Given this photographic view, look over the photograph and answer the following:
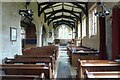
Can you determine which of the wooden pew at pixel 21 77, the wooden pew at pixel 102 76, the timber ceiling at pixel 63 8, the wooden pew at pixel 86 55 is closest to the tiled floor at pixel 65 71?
the wooden pew at pixel 86 55

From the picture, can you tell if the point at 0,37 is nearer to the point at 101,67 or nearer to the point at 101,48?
the point at 101,67

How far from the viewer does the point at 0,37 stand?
240 inches

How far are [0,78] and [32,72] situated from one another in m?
0.87

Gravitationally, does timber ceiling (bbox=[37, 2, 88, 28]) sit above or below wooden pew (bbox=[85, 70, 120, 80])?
above

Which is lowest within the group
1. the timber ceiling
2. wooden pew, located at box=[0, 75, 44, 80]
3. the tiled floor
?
the tiled floor

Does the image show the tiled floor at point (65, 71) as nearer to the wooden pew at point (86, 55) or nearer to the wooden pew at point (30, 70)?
the wooden pew at point (86, 55)

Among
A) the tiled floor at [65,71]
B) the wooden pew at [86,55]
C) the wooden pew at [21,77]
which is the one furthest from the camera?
the wooden pew at [86,55]

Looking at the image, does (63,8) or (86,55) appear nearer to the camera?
(86,55)

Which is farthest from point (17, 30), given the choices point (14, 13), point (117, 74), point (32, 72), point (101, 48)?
point (117, 74)

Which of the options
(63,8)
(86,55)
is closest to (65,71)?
(86,55)

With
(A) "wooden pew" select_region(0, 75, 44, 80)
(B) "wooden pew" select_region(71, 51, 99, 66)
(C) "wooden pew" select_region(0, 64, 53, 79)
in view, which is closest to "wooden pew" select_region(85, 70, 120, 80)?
(A) "wooden pew" select_region(0, 75, 44, 80)

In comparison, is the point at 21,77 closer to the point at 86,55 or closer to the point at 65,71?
the point at 65,71

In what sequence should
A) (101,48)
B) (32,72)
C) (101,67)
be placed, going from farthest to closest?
(101,48)
(101,67)
(32,72)

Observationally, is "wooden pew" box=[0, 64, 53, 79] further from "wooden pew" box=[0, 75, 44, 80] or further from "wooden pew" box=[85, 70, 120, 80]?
"wooden pew" box=[85, 70, 120, 80]
